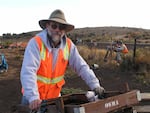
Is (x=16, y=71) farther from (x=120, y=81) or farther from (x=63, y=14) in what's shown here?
(x=63, y=14)

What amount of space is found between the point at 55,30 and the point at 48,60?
0.34m

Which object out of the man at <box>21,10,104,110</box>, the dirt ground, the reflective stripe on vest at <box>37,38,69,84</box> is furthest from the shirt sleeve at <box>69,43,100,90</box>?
the dirt ground

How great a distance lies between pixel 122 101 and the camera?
4953 mm

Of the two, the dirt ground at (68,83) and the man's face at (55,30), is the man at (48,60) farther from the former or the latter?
the dirt ground at (68,83)

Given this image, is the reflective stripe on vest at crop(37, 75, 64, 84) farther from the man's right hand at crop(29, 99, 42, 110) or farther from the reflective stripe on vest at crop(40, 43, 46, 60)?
the man's right hand at crop(29, 99, 42, 110)

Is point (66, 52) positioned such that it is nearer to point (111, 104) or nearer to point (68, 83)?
point (111, 104)

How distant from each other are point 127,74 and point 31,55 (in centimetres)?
1259

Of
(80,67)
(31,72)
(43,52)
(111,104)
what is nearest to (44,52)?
(43,52)

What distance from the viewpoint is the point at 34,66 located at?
495 centimetres

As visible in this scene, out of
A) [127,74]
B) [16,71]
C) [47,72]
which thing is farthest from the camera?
[16,71]

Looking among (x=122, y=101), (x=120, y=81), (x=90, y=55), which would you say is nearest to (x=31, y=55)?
(x=122, y=101)

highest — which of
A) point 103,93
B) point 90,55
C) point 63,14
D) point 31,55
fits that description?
point 63,14

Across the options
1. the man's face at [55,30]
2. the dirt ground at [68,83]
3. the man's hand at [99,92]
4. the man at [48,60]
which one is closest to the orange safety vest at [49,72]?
the man at [48,60]

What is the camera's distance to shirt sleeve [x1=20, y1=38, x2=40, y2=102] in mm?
4758
